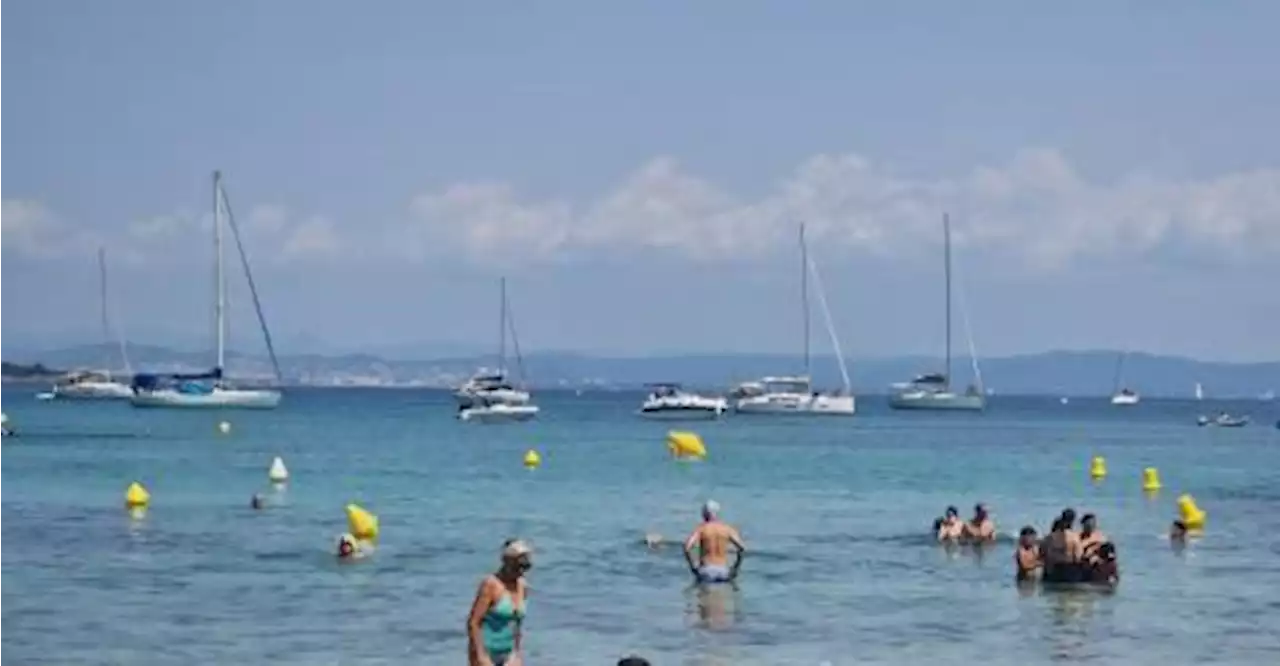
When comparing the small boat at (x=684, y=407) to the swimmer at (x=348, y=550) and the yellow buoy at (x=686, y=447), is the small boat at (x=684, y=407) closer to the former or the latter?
the yellow buoy at (x=686, y=447)

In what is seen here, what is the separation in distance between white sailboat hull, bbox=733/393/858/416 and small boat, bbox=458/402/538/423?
2300 cm

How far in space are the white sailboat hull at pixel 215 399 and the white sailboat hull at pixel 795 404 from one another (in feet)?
117

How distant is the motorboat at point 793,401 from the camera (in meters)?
172

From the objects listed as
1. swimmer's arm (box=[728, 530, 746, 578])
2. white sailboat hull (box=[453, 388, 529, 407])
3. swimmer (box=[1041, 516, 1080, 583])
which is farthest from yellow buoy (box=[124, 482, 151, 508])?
white sailboat hull (box=[453, 388, 529, 407])

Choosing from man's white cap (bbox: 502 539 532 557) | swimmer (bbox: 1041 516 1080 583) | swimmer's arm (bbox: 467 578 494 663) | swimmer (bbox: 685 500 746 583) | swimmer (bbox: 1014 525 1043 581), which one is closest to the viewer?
man's white cap (bbox: 502 539 532 557)

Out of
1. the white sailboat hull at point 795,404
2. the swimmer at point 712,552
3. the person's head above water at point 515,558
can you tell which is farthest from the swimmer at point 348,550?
the white sailboat hull at point 795,404

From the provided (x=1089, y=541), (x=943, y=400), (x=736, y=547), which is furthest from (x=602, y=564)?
(x=943, y=400)

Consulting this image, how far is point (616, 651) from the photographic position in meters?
32.1

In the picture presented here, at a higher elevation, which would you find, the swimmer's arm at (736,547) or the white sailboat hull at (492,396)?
the white sailboat hull at (492,396)

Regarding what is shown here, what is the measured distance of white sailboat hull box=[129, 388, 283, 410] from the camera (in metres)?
154

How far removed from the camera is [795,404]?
173 metres

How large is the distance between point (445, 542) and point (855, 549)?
28.9 ft

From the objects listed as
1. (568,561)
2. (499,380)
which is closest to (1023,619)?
(568,561)

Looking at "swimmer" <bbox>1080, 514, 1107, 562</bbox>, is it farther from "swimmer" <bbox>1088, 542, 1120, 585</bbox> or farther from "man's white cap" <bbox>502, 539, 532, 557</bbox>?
"man's white cap" <bbox>502, 539, 532, 557</bbox>
